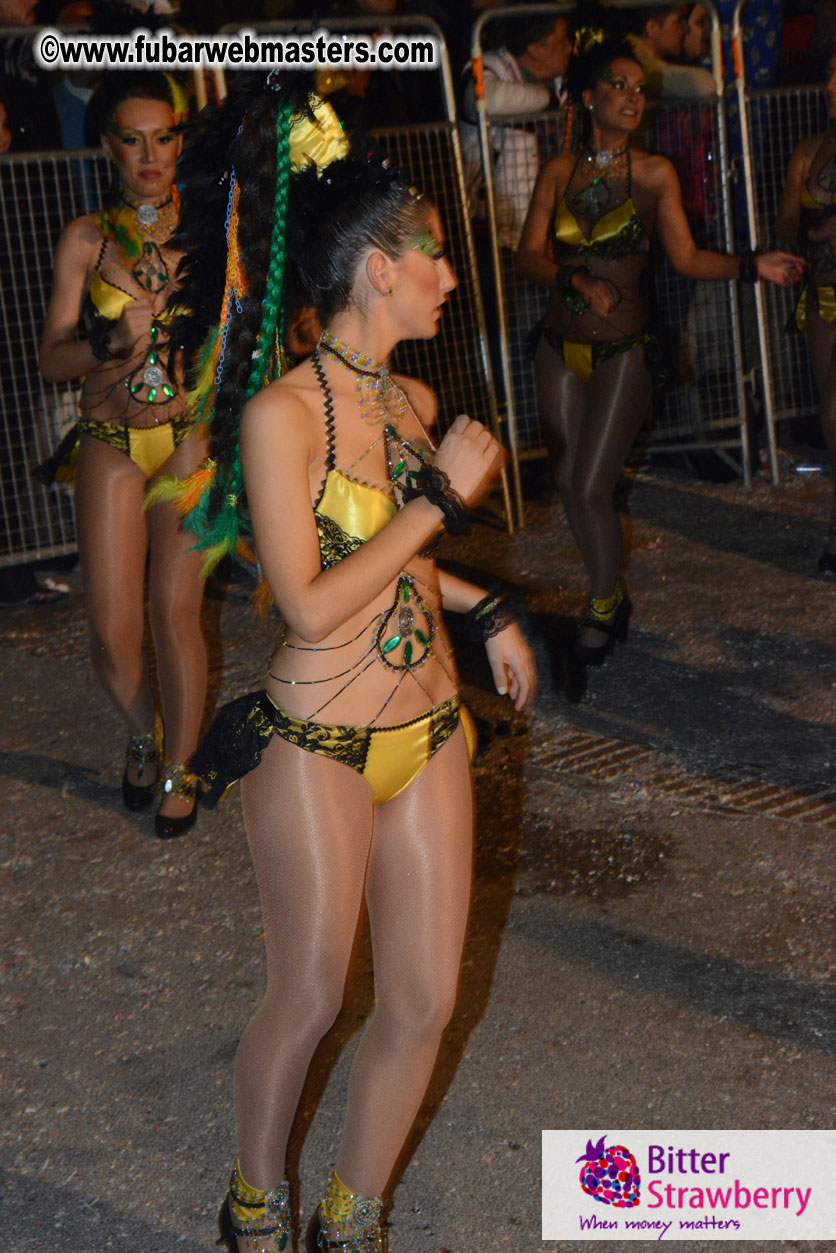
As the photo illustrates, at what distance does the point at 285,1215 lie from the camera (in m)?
2.63

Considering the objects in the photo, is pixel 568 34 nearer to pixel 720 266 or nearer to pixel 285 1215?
pixel 720 266

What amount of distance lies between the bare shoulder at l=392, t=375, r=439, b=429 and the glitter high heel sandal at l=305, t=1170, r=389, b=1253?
55.3 inches

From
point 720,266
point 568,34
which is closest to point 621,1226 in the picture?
point 720,266

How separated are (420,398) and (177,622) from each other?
1845 millimetres

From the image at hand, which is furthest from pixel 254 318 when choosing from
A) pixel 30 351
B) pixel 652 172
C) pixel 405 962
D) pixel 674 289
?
pixel 674 289

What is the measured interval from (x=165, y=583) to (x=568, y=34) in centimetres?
279

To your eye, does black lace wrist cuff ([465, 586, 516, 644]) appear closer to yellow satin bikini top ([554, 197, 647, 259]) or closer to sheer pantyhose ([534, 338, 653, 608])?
sheer pantyhose ([534, 338, 653, 608])

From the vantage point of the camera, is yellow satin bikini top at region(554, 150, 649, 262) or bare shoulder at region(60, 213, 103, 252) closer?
bare shoulder at region(60, 213, 103, 252)

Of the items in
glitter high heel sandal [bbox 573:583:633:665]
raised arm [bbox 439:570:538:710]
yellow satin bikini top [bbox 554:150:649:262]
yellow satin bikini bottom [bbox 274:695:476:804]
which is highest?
yellow satin bikini top [bbox 554:150:649:262]

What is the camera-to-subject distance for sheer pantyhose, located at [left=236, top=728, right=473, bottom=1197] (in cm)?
246

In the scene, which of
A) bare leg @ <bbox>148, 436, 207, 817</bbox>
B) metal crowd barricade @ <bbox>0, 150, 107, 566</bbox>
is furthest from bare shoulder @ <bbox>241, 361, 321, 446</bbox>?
metal crowd barricade @ <bbox>0, 150, 107, 566</bbox>

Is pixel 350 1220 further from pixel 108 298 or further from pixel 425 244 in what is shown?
pixel 108 298

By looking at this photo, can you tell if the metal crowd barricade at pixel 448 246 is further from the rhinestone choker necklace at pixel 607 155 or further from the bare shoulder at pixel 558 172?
the rhinestone choker necklace at pixel 607 155

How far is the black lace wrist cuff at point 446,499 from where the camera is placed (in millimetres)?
2367
